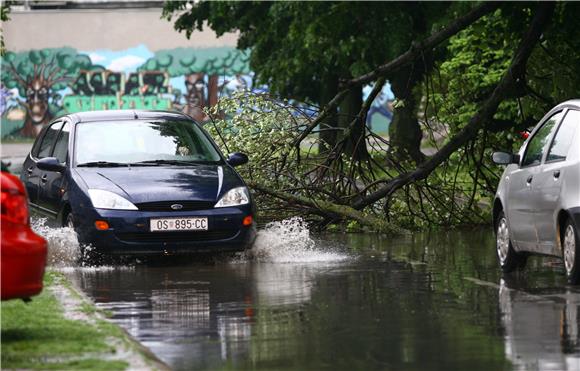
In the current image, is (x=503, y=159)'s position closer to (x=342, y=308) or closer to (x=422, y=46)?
(x=342, y=308)

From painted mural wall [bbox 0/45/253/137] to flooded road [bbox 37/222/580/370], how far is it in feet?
163

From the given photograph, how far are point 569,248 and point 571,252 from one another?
0.18 feet

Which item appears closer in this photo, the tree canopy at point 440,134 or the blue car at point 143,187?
the blue car at point 143,187

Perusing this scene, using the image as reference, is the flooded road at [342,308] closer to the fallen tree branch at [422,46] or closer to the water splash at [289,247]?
the water splash at [289,247]

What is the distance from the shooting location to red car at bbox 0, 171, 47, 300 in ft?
27.7

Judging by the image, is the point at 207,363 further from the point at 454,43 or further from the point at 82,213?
the point at 454,43

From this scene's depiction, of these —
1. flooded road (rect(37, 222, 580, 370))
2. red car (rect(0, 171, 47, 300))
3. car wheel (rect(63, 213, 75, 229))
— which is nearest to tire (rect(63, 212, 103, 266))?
car wheel (rect(63, 213, 75, 229))

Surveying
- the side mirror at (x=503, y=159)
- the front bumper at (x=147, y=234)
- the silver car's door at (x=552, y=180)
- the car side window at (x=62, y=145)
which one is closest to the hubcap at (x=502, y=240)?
the side mirror at (x=503, y=159)

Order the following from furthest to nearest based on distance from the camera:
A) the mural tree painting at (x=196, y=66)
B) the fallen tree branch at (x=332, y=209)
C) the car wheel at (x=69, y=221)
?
the mural tree painting at (x=196, y=66), the fallen tree branch at (x=332, y=209), the car wheel at (x=69, y=221)

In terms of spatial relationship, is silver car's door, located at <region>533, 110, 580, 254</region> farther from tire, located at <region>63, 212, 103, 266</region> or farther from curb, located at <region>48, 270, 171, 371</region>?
tire, located at <region>63, 212, 103, 266</region>

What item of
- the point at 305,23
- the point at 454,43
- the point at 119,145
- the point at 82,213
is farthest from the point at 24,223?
the point at 305,23

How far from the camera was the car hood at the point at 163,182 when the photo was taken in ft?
47.4

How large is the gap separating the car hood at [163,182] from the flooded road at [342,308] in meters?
0.70

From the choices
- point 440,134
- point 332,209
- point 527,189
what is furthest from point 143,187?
point 440,134
